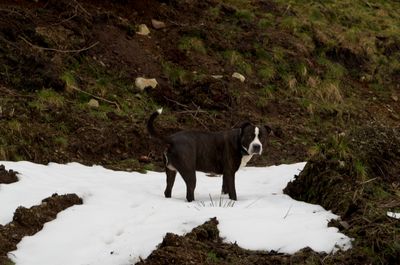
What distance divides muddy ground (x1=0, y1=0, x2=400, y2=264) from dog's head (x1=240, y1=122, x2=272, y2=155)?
714mm

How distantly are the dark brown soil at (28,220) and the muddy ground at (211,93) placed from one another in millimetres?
22

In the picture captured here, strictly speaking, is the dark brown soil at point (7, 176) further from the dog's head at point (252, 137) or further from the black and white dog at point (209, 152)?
the dog's head at point (252, 137)

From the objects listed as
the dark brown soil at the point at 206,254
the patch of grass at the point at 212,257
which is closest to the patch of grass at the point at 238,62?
the dark brown soil at the point at 206,254

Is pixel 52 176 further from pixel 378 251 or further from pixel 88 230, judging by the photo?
pixel 378 251

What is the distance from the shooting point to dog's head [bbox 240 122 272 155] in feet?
27.8

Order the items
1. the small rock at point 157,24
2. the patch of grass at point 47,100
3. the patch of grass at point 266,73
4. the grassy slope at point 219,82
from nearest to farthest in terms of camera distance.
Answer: the grassy slope at point 219,82
the patch of grass at point 47,100
the patch of grass at point 266,73
the small rock at point 157,24

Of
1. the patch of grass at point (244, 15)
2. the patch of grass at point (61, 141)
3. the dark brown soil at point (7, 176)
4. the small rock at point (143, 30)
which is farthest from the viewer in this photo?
the patch of grass at point (244, 15)

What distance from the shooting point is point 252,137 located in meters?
8.56

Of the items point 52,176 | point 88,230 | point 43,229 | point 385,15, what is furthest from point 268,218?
point 385,15

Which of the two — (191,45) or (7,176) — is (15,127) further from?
(191,45)

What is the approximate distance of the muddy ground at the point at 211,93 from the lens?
23.7 feet

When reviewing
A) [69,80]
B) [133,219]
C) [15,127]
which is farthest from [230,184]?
[69,80]

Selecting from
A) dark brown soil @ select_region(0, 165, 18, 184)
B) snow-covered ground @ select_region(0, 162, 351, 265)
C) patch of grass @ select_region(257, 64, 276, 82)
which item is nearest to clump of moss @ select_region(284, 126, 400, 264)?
snow-covered ground @ select_region(0, 162, 351, 265)

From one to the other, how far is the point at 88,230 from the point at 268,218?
195cm
